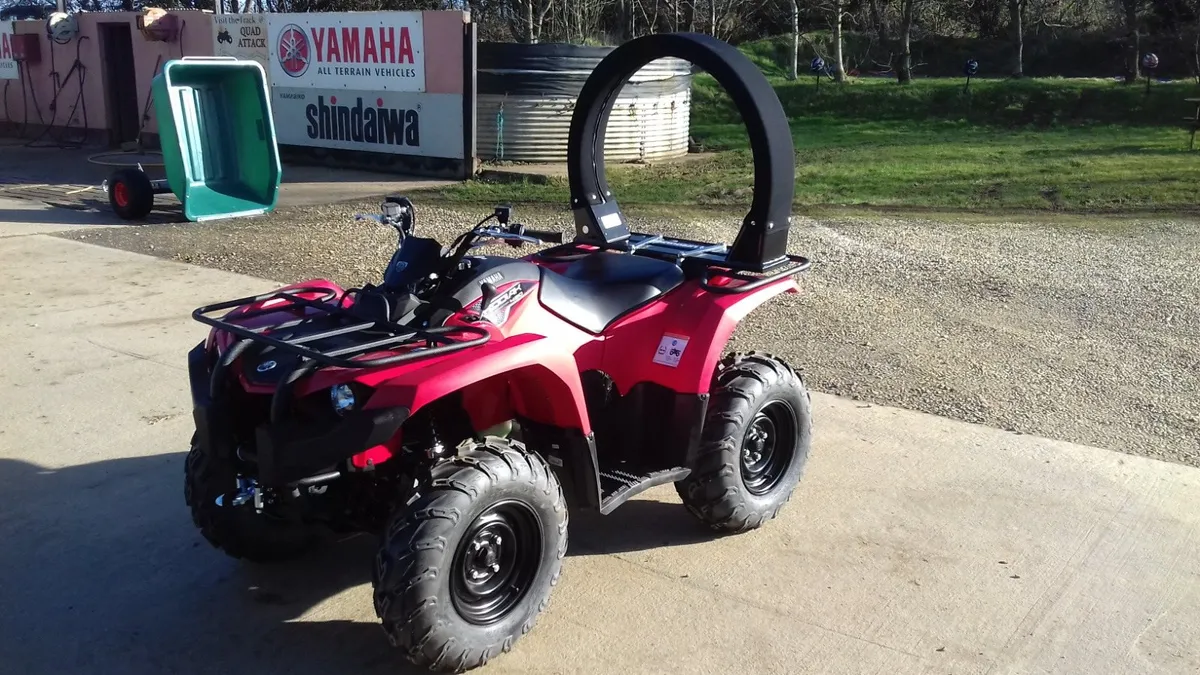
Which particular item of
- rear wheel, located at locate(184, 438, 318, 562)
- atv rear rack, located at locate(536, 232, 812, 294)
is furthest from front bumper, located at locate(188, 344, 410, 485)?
atv rear rack, located at locate(536, 232, 812, 294)

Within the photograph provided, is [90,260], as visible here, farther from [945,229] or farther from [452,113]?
[945,229]

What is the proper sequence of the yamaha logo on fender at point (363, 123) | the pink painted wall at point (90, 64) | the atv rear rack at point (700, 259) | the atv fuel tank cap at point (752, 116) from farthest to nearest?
the pink painted wall at point (90, 64)
the yamaha logo on fender at point (363, 123)
the atv rear rack at point (700, 259)
the atv fuel tank cap at point (752, 116)

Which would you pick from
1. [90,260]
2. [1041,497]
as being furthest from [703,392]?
[90,260]

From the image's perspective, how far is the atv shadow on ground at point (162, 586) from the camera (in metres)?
3.41

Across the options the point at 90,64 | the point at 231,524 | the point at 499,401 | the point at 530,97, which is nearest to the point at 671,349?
the point at 499,401

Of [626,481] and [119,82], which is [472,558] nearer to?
[626,481]

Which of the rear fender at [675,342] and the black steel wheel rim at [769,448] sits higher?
the rear fender at [675,342]

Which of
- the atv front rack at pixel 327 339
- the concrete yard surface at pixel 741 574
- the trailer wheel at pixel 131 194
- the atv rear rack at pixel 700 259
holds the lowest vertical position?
the concrete yard surface at pixel 741 574

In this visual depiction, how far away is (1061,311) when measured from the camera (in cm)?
767

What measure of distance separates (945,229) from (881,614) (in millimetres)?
7811

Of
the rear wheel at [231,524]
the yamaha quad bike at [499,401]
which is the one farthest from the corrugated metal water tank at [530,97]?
the rear wheel at [231,524]

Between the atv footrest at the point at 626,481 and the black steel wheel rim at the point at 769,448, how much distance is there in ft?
1.60

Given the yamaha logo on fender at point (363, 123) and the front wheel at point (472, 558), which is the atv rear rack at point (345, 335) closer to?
the front wheel at point (472, 558)

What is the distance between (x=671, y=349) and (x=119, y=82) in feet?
56.7
